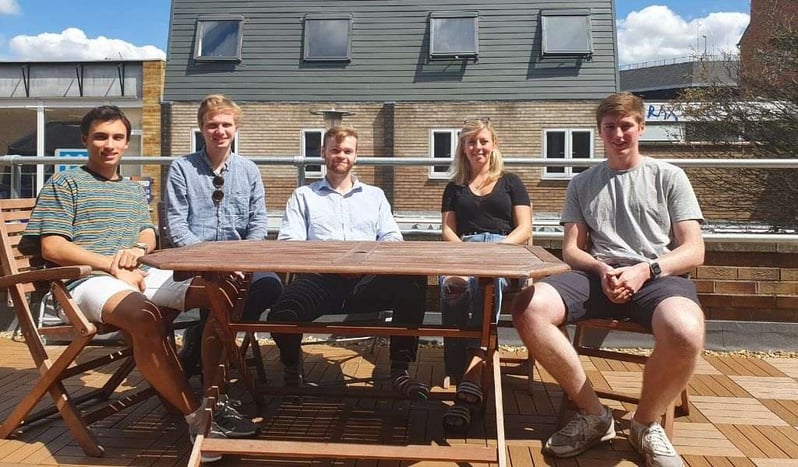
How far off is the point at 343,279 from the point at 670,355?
4.75 ft

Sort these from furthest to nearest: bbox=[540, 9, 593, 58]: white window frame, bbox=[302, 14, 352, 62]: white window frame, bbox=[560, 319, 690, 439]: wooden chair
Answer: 1. bbox=[302, 14, 352, 62]: white window frame
2. bbox=[540, 9, 593, 58]: white window frame
3. bbox=[560, 319, 690, 439]: wooden chair

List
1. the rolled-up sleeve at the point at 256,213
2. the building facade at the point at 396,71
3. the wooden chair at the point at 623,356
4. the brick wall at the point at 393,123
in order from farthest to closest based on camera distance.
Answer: the brick wall at the point at 393,123 < the building facade at the point at 396,71 < the rolled-up sleeve at the point at 256,213 < the wooden chair at the point at 623,356

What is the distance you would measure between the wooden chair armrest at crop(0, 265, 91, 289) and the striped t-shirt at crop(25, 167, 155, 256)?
201 millimetres

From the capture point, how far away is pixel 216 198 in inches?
123

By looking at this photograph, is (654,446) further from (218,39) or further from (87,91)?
(87,91)

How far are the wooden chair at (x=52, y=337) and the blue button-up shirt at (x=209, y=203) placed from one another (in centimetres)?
60

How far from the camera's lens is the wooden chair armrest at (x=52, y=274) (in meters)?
2.38

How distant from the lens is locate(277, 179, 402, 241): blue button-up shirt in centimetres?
335

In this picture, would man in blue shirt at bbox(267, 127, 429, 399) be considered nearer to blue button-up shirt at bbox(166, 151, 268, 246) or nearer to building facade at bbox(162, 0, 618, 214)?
blue button-up shirt at bbox(166, 151, 268, 246)

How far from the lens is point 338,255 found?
234 cm

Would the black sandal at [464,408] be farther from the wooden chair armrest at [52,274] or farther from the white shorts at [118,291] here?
the wooden chair armrest at [52,274]

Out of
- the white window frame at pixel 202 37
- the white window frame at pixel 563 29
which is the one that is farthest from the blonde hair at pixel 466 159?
the white window frame at pixel 202 37

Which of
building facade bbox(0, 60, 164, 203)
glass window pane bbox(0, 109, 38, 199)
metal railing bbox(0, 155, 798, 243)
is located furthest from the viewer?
glass window pane bbox(0, 109, 38, 199)

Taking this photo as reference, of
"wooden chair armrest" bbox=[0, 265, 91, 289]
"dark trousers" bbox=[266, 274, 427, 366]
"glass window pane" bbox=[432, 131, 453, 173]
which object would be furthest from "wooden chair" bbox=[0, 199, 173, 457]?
"glass window pane" bbox=[432, 131, 453, 173]
